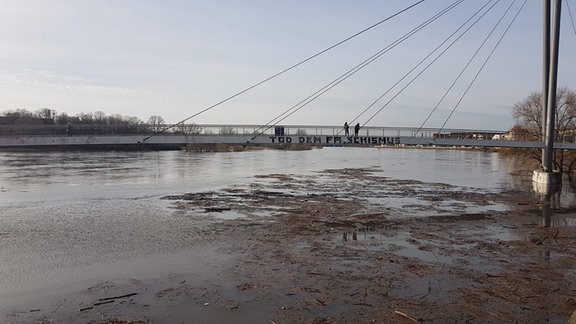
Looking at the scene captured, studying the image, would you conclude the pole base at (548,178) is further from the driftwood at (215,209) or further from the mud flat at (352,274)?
the driftwood at (215,209)

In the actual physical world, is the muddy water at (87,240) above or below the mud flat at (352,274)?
above

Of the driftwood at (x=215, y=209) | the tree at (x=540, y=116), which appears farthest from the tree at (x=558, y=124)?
the driftwood at (x=215, y=209)

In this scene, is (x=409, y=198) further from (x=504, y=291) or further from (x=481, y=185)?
(x=504, y=291)

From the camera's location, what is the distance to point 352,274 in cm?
1221


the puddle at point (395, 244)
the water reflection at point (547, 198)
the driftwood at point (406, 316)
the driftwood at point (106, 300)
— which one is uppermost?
the driftwood at point (106, 300)

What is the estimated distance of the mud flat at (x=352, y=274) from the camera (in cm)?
946

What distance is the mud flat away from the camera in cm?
946

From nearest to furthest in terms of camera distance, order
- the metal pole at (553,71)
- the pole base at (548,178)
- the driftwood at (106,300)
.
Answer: the driftwood at (106,300), the metal pole at (553,71), the pole base at (548,178)

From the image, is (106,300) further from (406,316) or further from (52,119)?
(52,119)

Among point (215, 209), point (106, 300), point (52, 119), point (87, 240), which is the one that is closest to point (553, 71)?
point (215, 209)

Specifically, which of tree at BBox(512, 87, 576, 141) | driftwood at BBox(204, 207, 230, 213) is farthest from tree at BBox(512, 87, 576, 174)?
driftwood at BBox(204, 207, 230, 213)

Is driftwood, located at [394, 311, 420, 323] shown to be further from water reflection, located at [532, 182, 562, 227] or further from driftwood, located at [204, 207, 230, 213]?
driftwood, located at [204, 207, 230, 213]

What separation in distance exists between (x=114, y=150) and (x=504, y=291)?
349 feet

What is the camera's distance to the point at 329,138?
3400 centimetres
